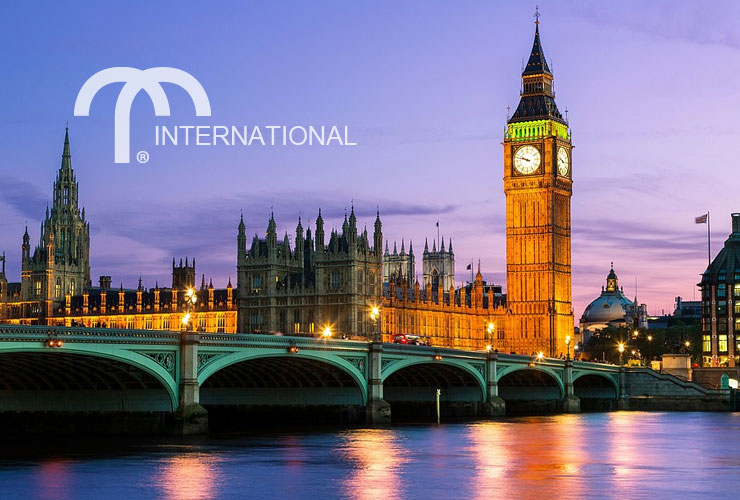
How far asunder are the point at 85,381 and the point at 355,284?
76271 mm

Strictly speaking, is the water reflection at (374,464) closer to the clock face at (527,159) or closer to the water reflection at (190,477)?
the water reflection at (190,477)

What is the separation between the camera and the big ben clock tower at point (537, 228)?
172000 mm

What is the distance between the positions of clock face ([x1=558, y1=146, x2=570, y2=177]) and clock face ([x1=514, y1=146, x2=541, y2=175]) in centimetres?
317

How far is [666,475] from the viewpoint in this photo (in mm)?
51406

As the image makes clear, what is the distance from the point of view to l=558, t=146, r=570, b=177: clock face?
175000 millimetres

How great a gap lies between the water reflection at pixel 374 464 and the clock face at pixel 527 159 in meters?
101

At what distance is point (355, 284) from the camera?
146 meters

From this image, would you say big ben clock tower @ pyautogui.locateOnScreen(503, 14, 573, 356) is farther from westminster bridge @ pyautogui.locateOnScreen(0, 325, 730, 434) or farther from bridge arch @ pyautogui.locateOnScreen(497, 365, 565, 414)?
bridge arch @ pyautogui.locateOnScreen(497, 365, 565, 414)

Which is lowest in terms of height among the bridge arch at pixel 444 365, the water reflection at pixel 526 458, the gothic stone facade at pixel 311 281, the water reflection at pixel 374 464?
the water reflection at pixel 526 458

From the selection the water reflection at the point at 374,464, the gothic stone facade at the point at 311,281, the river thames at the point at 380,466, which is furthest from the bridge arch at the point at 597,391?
the water reflection at the point at 374,464

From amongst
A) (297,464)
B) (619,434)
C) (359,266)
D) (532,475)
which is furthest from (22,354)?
(359,266)

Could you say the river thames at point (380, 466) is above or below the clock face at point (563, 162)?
below

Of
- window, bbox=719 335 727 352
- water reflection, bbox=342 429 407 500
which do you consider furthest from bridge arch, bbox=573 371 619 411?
water reflection, bbox=342 429 407 500

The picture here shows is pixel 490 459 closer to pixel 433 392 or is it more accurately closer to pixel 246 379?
pixel 246 379
